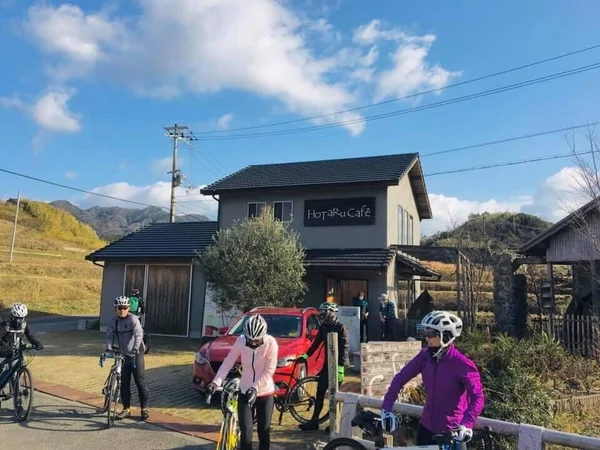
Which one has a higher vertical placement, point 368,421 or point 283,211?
point 283,211

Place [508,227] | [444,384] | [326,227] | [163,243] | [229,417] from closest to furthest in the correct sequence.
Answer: [444,384], [229,417], [326,227], [163,243], [508,227]

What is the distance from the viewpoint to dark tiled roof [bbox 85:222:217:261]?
63.4 feet

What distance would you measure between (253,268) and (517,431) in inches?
426

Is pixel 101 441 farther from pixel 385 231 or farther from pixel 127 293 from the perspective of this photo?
pixel 127 293

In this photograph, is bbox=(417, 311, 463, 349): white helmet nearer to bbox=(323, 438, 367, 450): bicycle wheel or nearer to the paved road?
bbox=(323, 438, 367, 450): bicycle wheel

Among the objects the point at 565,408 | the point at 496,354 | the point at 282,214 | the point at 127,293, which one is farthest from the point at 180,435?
the point at 127,293

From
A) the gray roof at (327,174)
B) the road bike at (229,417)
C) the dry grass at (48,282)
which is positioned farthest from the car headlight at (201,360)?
the dry grass at (48,282)

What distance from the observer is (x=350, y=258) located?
646 inches

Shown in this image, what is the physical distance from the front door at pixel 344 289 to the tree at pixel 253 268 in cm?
287

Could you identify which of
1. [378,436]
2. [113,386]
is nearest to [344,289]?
[113,386]

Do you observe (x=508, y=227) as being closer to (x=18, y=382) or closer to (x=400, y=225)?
(x=400, y=225)

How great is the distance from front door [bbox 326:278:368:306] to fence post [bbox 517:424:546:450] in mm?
13525

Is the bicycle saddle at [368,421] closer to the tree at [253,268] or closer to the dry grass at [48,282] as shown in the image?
the tree at [253,268]

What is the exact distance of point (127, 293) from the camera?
1998 centimetres
